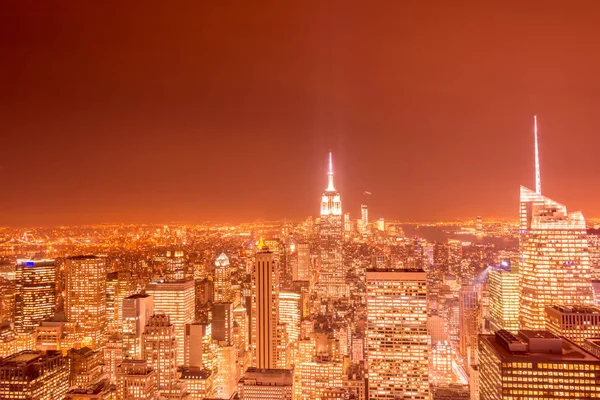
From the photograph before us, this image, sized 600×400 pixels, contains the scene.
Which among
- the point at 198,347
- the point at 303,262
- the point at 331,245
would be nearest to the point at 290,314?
the point at 303,262

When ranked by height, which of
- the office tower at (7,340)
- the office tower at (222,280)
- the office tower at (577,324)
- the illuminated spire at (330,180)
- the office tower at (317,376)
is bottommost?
the office tower at (317,376)

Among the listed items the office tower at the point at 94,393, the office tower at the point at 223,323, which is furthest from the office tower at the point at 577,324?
the office tower at the point at 94,393

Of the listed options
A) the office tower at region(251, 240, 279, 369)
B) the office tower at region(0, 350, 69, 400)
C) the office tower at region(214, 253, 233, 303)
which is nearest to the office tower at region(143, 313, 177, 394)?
the office tower at region(0, 350, 69, 400)

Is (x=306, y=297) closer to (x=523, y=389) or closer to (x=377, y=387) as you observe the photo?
(x=377, y=387)

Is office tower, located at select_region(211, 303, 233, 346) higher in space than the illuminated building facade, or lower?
lower

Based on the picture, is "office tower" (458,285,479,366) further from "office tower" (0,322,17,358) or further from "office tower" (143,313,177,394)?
"office tower" (0,322,17,358)

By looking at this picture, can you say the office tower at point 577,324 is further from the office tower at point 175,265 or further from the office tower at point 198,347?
the office tower at point 175,265
